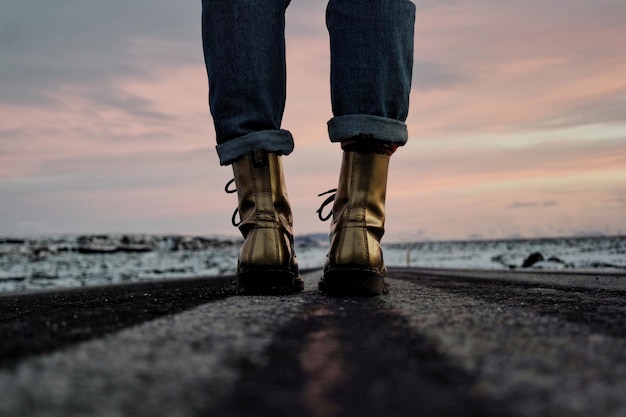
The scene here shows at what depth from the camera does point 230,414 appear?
0.40 meters

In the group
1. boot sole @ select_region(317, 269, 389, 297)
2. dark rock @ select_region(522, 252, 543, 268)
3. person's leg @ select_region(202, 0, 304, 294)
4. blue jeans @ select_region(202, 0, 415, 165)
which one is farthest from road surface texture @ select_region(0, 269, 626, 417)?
dark rock @ select_region(522, 252, 543, 268)

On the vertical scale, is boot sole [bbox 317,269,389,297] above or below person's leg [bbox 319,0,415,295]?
below

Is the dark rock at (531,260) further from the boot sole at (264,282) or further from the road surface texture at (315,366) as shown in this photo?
the road surface texture at (315,366)

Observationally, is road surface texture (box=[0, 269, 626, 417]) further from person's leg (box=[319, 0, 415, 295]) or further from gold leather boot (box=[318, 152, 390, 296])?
person's leg (box=[319, 0, 415, 295])

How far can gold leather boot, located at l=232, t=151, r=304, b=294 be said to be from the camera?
4.79 ft

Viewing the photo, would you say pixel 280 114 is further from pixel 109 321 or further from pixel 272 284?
pixel 109 321

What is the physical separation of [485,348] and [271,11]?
1.18 meters

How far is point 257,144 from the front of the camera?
1508mm

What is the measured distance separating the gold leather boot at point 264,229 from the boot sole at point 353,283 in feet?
0.48

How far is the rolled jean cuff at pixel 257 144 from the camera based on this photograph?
1508 mm

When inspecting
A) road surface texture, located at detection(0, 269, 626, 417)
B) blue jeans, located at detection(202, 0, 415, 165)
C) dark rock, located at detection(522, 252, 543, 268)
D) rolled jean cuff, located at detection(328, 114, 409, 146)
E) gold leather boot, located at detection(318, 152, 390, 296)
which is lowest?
dark rock, located at detection(522, 252, 543, 268)

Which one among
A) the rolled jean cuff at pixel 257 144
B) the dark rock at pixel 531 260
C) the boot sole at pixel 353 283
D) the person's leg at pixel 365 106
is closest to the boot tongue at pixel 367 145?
the person's leg at pixel 365 106

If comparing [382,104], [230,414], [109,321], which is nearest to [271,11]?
[382,104]

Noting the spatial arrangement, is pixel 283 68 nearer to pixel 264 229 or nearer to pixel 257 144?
pixel 257 144
